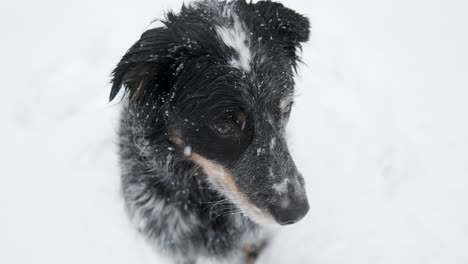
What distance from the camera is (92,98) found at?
4809mm

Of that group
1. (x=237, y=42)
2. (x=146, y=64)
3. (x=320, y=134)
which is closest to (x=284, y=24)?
(x=237, y=42)

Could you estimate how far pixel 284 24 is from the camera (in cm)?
291

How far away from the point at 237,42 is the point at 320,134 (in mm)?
2231

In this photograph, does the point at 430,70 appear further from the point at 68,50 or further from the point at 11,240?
the point at 11,240

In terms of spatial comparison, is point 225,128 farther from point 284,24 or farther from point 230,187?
point 284,24

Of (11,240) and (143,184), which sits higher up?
(11,240)

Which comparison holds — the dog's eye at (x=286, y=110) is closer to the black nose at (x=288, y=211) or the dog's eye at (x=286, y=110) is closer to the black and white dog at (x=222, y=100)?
the black and white dog at (x=222, y=100)

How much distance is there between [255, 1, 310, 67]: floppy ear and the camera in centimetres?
286

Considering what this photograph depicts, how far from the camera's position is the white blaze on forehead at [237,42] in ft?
8.38

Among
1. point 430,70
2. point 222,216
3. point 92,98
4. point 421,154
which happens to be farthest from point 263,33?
point 430,70

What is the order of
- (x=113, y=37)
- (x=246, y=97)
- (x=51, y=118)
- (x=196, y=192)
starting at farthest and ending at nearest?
1. (x=113, y=37)
2. (x=51, y=118)
3. (x=196, y=192)
4. (x=246, y=97)

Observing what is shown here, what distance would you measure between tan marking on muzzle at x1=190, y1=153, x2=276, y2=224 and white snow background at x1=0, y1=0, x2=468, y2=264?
3.56 ft

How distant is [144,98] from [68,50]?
3009 mm

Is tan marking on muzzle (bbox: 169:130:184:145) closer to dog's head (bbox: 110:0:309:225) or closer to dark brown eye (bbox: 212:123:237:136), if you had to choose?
dog's head (bbox: 110:0:309:225)
